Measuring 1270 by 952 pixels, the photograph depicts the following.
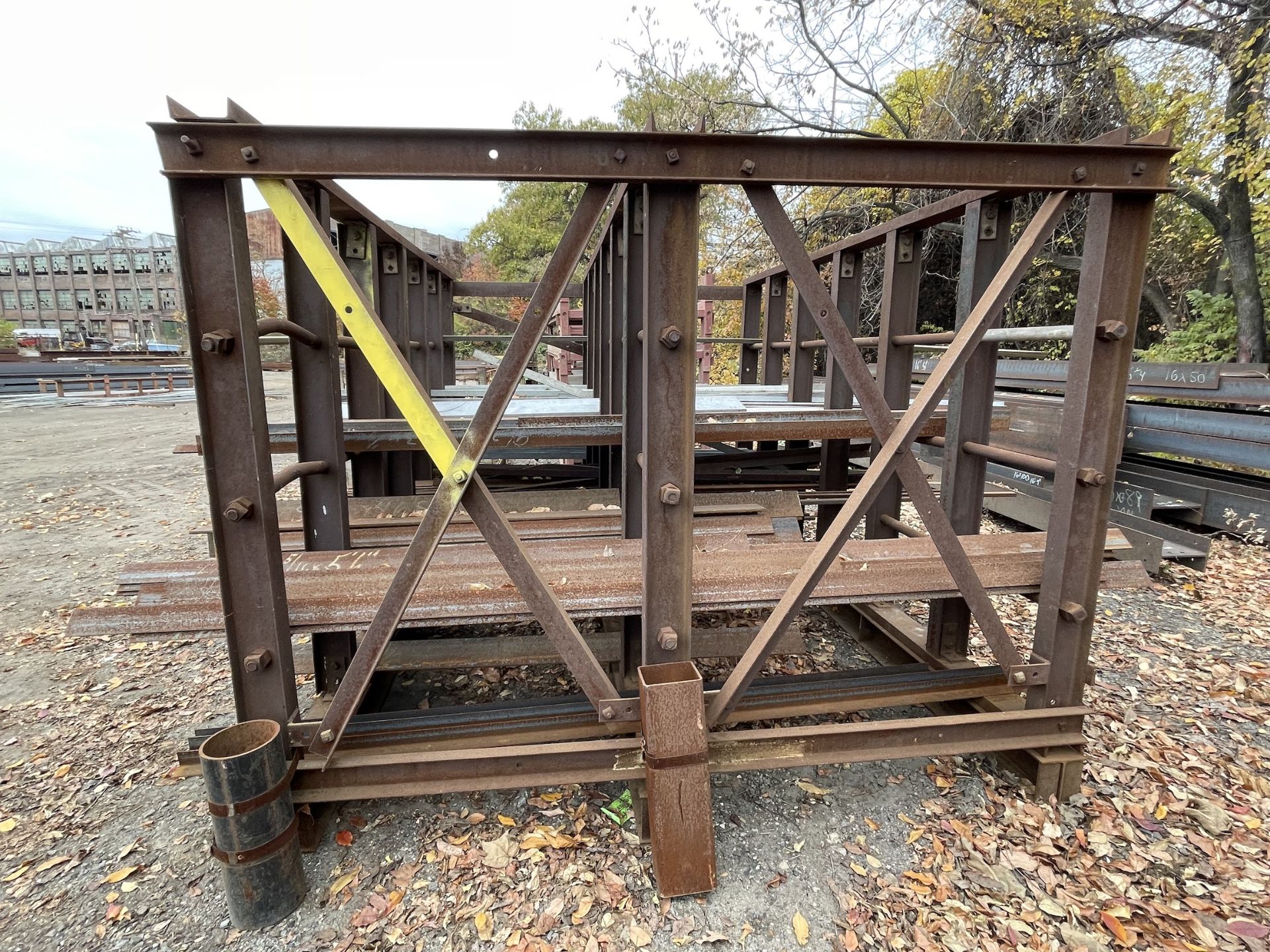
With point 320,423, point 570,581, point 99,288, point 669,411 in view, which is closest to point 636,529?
point 570,581

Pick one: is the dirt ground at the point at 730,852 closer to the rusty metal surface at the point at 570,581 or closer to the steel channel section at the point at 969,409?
the steel channel section at the point at 969,409

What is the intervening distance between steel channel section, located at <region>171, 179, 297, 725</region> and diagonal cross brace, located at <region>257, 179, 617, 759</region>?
18 centimetres

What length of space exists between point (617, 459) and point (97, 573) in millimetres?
4832

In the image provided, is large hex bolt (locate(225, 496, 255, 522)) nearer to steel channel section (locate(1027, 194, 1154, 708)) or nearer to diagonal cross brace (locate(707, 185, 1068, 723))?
diagonal cross brace (locate(707, 185, 1068, 723))

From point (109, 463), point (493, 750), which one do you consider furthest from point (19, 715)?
point (109, 463)

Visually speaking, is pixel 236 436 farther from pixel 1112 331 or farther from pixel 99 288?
pixel 99 288

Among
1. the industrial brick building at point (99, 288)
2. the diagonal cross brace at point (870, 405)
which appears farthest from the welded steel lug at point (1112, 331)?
the industrial brick building at point (99, 288)

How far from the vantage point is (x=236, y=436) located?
2027mm

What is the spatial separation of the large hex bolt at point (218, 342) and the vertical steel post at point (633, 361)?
54.4 inches

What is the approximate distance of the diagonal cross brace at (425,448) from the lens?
6.45 ft

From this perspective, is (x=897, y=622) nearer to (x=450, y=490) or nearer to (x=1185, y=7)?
(x=450, y=490)

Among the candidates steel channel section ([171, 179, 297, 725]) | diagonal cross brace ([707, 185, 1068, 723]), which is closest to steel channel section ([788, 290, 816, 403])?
diagonal cross brace ([707, 185, 1068, 723])

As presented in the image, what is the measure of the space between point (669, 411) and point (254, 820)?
187 centimetres

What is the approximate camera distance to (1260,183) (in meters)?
8.53
